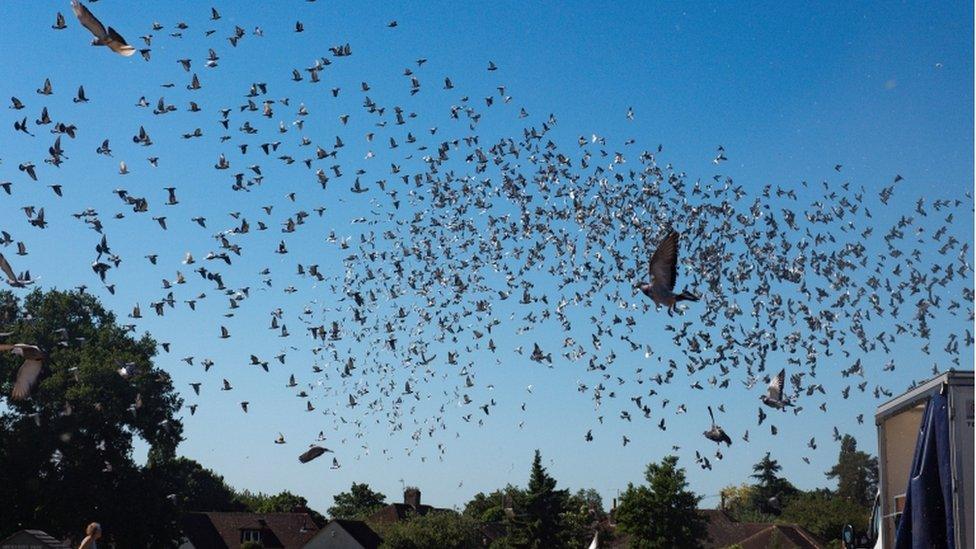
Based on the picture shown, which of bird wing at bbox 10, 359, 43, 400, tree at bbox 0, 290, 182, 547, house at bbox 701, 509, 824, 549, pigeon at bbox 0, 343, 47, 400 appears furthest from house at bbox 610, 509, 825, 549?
pigeon at bbox 0, 343, 47, 400

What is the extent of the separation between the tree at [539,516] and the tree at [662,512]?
23.7 feet

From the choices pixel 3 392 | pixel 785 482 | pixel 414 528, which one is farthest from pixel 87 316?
pixel 785 482

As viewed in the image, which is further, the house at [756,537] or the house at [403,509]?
the house at [403,509]

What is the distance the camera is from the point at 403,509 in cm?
9312

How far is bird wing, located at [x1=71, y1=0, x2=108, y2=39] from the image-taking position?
13.8 m

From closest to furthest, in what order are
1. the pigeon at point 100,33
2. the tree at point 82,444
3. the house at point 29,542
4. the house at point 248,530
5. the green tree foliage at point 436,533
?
the pigeon at point 100,33 < the house at point 29,542 < the tree at point 82,444 < the green tree foliage at point 436,533 < the house at point 248,530

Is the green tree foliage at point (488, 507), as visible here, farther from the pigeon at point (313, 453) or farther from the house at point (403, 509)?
the pigeon at point (313, 453)

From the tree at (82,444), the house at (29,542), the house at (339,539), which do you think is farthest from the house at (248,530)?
the house at (29,542)

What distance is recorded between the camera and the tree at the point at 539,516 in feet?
226

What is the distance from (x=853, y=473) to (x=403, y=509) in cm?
7280

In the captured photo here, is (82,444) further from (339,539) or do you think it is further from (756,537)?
(756,537)

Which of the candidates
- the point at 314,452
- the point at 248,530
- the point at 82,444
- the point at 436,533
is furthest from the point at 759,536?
the point at 314,452

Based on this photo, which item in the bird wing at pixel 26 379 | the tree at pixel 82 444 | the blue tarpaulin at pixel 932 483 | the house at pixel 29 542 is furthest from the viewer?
the tree at pixel 82 444

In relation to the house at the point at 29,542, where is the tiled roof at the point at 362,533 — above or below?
above
